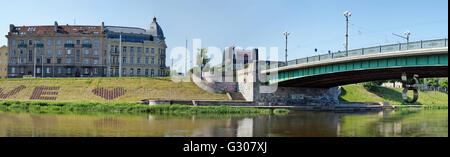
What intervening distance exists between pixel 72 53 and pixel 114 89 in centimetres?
3901

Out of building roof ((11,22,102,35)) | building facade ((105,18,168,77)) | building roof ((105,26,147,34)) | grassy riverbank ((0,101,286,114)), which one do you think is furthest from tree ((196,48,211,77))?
grassy riverbank ((0,101,286,114))

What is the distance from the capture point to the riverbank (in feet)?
277

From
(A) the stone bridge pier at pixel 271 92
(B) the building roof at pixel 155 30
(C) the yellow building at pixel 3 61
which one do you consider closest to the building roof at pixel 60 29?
(B) the building roof at pixel 155 30

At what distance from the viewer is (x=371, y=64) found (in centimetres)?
4447

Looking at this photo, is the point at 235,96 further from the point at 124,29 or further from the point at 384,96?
the point at 124,29

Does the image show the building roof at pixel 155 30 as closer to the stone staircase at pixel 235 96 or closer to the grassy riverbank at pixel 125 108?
the stone staircase at pixel 235 96

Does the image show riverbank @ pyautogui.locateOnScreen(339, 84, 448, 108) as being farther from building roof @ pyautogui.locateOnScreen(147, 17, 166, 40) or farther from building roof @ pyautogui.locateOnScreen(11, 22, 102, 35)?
building roof @ pyautogui.locateOnScreen(11, 22, 102, 35)

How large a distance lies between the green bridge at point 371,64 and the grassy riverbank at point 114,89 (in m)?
13.3

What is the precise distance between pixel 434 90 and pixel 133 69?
75.7 meters

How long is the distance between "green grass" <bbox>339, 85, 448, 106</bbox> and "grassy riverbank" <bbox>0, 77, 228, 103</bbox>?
32.9 metres

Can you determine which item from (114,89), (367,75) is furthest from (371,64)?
(114,89)
